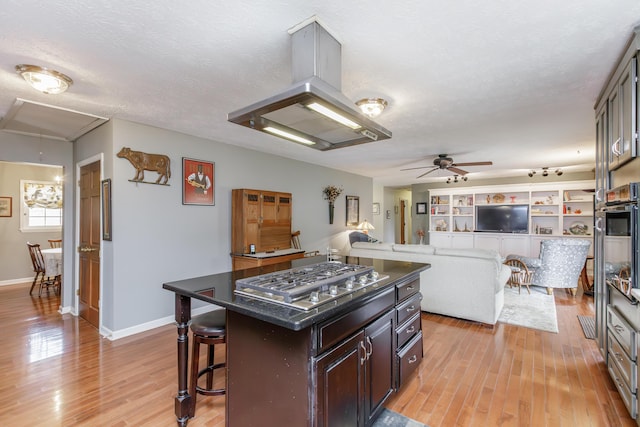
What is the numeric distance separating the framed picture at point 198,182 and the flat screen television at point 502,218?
7.01m

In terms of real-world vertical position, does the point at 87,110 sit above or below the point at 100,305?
above

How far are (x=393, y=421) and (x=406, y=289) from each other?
85cm

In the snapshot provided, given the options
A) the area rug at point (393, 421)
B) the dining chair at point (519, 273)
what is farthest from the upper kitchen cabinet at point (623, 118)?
the dining chair at point (519, 273)

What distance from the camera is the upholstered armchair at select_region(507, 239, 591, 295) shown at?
4770mm

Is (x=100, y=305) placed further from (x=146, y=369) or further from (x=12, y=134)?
(x=12, y=134)

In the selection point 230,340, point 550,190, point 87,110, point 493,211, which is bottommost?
point 230,340

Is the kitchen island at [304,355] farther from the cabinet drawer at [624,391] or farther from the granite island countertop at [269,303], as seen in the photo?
the cabinet drawer at [624,391]

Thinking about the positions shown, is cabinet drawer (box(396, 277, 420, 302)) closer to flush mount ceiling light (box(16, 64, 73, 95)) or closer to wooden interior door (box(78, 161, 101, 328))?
flush mount ceiling light (box(16, 64, 73, 95))

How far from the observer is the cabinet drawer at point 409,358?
216 centimetres

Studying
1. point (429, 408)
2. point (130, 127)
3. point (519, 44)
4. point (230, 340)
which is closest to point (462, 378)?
point (429, 408)

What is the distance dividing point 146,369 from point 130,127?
250 cm

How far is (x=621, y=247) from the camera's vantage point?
6.62 feet

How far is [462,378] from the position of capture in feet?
8.10

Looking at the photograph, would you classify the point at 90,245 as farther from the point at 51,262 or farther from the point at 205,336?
the point at 205,336
